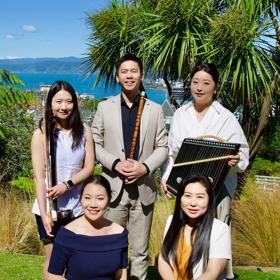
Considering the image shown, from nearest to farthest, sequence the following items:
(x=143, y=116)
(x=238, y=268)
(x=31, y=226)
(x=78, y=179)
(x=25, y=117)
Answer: (x=78, y=179), (x=143, y=116), (x=238, y=268), (x=31, y=226), (x=25, y=117)

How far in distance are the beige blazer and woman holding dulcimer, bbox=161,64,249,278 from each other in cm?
16

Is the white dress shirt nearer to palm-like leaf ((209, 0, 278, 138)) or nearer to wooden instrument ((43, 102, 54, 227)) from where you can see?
wooden instrument ((43, 102, 54, 227))

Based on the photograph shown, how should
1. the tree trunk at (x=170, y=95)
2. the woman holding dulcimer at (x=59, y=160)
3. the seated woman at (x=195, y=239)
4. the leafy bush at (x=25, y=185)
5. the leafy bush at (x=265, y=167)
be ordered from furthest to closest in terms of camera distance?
the leafy bush at (x=265, y=167)
the tree trunk at (x=170, y=95)
the leafy bush at (x=25, y=185)
the woman holding dulcimer at (x=59, y=160)
the seated woman at (x=195, y=239)

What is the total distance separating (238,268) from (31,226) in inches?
102

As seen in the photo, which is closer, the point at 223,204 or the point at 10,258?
the point at 223,204

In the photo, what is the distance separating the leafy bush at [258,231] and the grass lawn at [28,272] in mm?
532

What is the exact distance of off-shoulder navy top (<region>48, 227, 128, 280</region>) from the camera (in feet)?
10.0

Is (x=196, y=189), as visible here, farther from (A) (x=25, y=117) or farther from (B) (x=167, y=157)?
(A) (x=25, y=117)

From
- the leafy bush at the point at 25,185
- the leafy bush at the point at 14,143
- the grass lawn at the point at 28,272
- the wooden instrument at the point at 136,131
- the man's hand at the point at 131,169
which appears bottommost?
the grass lawn at the point at 28,272

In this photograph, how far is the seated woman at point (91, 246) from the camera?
3062 mm

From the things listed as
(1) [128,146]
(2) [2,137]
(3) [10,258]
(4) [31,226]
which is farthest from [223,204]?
(2) [2,137]

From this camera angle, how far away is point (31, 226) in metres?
6.50

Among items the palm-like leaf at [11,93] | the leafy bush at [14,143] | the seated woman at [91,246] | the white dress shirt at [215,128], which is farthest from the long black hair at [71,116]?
the leafy bush at [14,143]

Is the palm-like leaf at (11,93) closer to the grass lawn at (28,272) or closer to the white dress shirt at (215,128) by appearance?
the grass lawn at (28,272)
